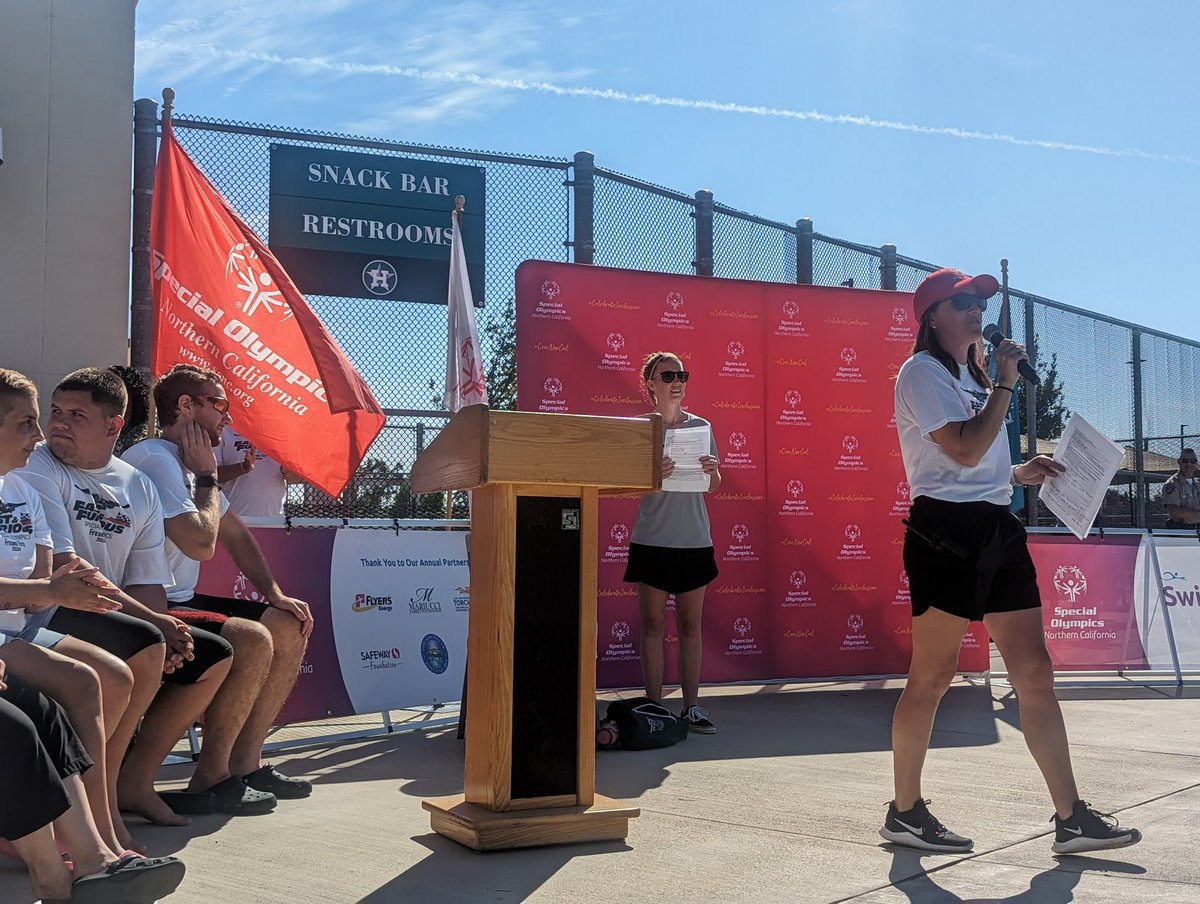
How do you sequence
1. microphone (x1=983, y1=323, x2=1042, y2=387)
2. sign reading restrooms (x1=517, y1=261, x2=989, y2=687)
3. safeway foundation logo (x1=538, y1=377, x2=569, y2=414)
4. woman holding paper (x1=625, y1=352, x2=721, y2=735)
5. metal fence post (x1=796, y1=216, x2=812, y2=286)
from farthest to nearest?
metal fence post (x1=796, y1=216, x2=812, y2=286) < sign reading restrooms (x1=517, y1=261, x2=989, y2=687) < safeway foundation logo (x1=538, y1=377, x2=569, y2=414) < woman holding paper (x1=625, y1=352, x2=721, y2=735) < microphone (x1=983, y1=323, x2=1042, y2=387)

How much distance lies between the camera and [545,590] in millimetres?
3764

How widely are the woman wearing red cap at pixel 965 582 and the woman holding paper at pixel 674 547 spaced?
254cm

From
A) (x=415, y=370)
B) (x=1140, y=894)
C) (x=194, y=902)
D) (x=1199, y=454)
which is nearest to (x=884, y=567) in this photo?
(x=415, y=370)

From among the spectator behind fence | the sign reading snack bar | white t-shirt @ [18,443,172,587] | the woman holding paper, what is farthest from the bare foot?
the spectator behind fence

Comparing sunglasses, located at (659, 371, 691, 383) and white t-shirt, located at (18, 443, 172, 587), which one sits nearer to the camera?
white t-shirt, located at (18, 443, 172, 587)

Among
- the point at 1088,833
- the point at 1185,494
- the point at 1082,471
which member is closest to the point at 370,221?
the point at 1082,471

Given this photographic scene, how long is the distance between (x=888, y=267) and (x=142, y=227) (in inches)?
248

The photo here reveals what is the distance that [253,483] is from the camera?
653 cm

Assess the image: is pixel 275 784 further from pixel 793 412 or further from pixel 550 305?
pixel 793 412

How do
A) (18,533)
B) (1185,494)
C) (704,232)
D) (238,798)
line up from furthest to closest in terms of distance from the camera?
(1185,494), (704,232), (238,798), (18,533)

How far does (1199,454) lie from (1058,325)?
12.6 feet

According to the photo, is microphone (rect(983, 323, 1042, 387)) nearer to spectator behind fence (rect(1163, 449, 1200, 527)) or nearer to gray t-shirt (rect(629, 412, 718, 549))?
gray t-shirt (rect(629, 412, 718, 549))

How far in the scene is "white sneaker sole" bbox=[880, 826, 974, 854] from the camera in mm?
3658

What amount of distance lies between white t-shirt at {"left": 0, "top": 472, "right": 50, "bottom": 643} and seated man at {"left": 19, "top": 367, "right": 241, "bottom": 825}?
201 mm
